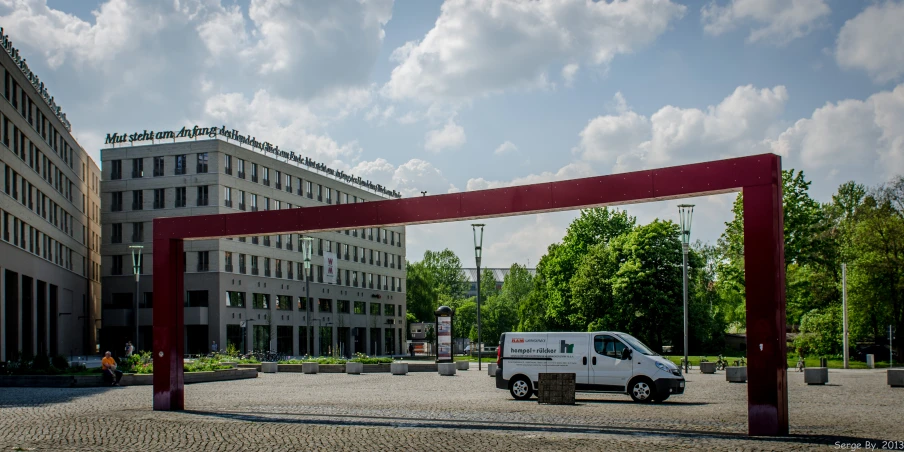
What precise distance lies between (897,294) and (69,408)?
1996 inches

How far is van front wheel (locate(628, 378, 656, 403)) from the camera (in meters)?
23.0

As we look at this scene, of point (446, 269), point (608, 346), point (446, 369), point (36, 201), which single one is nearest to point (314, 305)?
point (36, 201)

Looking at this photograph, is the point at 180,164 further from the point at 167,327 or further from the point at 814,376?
the point at 167,327

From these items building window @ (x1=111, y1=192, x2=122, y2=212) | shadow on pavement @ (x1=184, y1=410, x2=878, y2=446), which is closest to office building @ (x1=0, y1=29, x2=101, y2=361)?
building window @ (x1=111, y1=192, x2=122, y2=212)

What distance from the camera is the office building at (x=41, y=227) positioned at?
51.4 metres

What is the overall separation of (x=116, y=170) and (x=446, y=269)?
228 feet

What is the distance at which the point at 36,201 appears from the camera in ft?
190

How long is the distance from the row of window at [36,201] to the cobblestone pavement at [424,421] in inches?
1049

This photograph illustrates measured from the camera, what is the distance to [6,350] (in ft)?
177

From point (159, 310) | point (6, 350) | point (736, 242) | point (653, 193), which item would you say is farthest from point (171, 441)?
point (736, 242)

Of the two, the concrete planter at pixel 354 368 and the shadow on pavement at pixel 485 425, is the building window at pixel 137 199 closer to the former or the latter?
the concrete planter at pixel 354 368

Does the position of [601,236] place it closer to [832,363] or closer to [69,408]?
[832,363]

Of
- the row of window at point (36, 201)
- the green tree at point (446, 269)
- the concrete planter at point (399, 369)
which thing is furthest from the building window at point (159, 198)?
the green tree at point (446, 269)

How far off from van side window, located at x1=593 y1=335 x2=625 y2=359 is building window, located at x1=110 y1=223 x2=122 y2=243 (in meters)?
65.1
